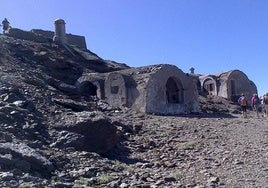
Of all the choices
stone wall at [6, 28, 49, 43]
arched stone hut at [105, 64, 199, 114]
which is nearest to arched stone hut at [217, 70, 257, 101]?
arched stone hut at [105, 64, 199, 114]

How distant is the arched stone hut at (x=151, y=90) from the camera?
68.2 feet

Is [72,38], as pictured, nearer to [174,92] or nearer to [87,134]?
[174,92]

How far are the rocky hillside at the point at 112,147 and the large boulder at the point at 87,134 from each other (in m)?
0.03

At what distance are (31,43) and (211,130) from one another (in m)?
16.6

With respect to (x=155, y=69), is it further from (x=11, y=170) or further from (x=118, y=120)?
(x=11, y=170)

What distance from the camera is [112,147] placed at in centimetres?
1198

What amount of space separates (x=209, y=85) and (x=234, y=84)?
8.79ft

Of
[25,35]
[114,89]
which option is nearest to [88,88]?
[114,89]

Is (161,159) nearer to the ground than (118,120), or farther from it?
nearer to the ground

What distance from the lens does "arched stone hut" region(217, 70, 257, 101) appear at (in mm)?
33766

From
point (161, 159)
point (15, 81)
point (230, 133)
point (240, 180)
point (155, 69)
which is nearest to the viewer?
point (240, 180)

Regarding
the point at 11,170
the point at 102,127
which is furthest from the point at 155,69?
the point at 11,170

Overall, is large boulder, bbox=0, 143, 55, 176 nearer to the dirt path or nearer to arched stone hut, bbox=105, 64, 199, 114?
the dirt path

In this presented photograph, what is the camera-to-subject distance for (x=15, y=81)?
17000 mm
